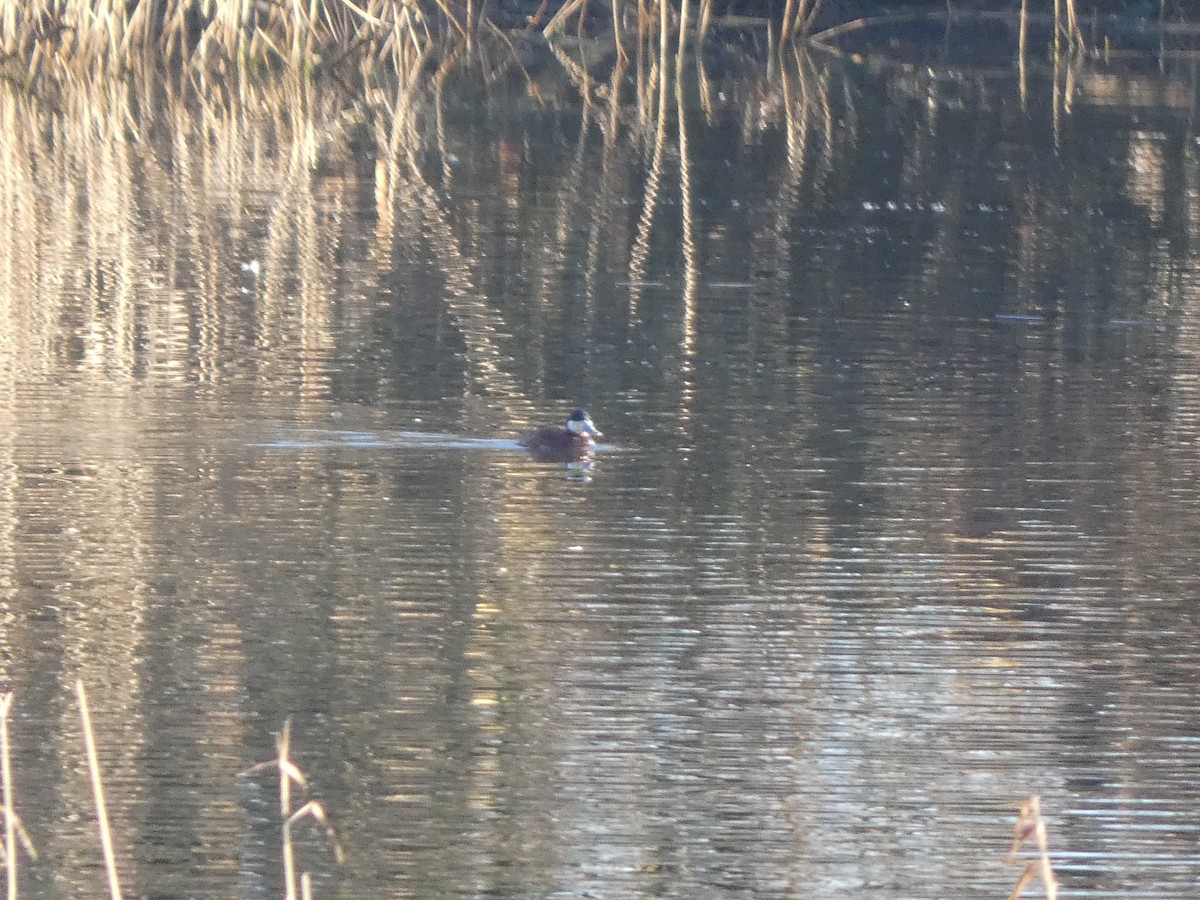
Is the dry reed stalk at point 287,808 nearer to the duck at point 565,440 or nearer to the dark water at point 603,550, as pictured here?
the dark water at point 603,550

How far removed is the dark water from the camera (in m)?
5.53

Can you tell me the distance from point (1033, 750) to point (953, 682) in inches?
21.9

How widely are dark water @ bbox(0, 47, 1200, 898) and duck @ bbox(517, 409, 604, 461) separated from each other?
10 cm

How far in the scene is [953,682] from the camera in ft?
21.5

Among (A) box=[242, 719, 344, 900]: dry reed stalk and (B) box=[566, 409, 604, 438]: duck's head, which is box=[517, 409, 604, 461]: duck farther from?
(A) box=[242, 719, 344, 900]: dry reed stalk

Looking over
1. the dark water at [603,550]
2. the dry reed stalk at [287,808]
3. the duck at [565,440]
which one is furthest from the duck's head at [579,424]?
the dry reed stalk at [287,808]

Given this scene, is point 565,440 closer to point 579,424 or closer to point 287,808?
point 579,424

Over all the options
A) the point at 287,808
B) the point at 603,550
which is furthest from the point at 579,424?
the point at 287,808

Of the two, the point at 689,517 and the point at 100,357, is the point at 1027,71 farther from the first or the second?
the point at 689,517

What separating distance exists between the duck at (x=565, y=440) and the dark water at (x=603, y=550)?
0.10 m

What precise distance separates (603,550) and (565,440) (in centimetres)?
135

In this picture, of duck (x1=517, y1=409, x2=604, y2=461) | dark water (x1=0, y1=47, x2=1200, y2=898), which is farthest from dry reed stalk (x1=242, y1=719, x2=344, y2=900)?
duck (x1=517, y1=409, x2=604, y2=461)

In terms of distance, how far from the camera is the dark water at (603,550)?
5.53 metres

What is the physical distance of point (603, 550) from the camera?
7.95 meters
